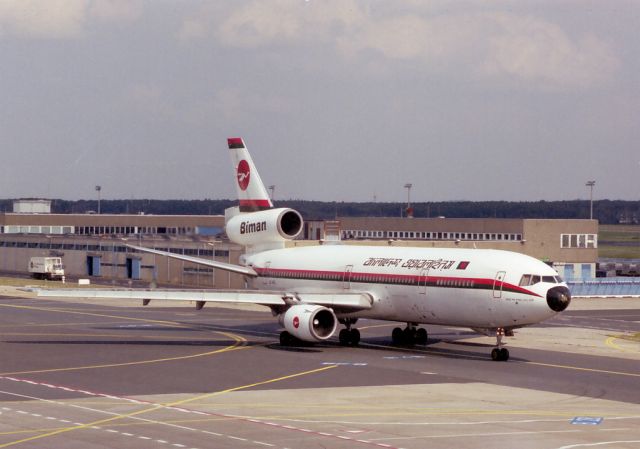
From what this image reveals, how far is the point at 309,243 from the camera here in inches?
3915

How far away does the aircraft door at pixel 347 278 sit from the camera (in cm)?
5867

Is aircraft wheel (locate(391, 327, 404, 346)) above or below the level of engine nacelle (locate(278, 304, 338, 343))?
below

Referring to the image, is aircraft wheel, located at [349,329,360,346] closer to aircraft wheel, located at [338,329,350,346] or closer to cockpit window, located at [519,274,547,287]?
aircraft wheel, located at [338,329,350,346]

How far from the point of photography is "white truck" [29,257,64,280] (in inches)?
4966

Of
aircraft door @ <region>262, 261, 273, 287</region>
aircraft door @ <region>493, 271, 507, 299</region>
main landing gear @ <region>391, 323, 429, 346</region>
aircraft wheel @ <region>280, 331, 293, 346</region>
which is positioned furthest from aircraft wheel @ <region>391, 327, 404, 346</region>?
aircraft door @ <region>493, 271, 507, 299</region>

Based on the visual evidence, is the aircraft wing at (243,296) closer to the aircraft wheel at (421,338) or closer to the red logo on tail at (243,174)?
the aircraft wheel at (421,338)

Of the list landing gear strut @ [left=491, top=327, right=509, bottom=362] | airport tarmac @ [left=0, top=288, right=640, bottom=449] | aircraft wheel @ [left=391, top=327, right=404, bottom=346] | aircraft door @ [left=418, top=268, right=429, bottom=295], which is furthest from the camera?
aircraft wheel @ [left=391, top=327, right=404, bottom=346]

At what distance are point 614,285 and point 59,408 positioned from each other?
78.8 m

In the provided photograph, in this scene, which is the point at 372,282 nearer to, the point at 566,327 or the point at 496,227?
the point at 566,327

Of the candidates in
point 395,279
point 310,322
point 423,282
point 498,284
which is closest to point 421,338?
point 395,279

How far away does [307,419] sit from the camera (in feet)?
→ 111

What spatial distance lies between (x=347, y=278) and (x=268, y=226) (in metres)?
8.85

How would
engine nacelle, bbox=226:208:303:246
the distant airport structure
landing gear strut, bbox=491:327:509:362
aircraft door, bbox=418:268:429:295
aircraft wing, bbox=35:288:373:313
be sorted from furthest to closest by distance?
the distant airport structure
engine nacelle, bbox=226:208:303:246
aircraft wing, bbox=35:288:373:313
aircraft door, bbox=418:268:429:295
landing gear strut, bbox=491:327:509:362

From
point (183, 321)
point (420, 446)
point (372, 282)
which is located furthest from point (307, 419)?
point (183, 321)
